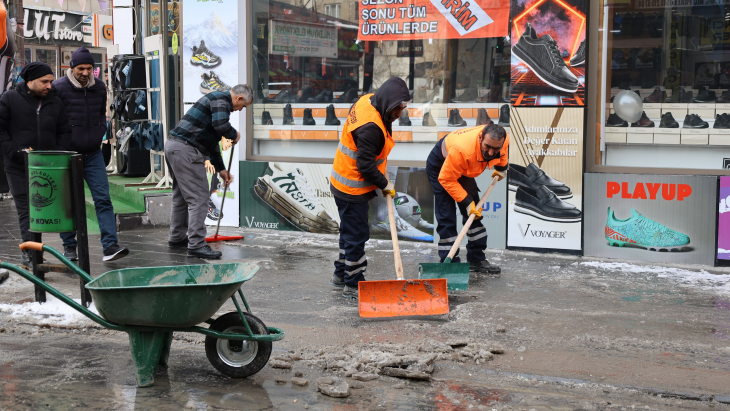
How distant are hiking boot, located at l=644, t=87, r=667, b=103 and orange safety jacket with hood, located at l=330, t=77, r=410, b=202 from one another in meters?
3.30

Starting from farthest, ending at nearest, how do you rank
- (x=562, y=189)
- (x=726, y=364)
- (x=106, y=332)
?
(x=562, y=189)
(x=106, y=332)
(x=726, y=364)

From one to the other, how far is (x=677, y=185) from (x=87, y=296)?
540 centimetres

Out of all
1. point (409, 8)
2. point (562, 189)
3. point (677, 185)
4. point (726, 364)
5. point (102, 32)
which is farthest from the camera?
point (102, 32)

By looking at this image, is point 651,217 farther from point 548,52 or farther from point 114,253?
point 114,253

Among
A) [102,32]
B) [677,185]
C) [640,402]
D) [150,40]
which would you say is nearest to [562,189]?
[677,185]

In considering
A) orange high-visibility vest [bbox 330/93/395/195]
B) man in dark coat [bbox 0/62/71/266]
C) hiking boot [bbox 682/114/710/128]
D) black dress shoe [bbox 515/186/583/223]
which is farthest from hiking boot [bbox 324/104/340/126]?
hiking boot [bbox 682/114/710/128]

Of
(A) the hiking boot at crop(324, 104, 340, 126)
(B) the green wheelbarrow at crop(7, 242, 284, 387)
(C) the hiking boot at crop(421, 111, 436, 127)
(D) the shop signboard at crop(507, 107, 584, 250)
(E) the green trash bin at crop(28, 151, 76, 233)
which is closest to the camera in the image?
(B) the green wheelbarrow at crop(7, 242, 284, 387)

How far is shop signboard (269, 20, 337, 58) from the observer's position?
8992 millimetres

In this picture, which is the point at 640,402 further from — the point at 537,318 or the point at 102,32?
the point at 102,32

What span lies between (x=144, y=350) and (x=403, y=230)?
15.6ft

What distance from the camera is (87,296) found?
5.25m

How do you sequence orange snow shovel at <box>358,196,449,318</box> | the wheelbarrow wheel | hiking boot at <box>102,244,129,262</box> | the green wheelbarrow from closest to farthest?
the green wheelbarrow, the wheelbarrow wheel, orange snow shovel at <box>358,196,449,318</box>, hiking boot at <box>102,244,129,262</box>

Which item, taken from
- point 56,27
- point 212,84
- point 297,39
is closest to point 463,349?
point 297,39

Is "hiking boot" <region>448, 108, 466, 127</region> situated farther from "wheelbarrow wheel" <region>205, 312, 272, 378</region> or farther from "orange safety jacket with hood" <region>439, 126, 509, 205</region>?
"wheelbarrow wheel" <region>205, 312, 272, 378</region>
